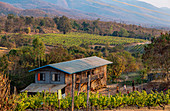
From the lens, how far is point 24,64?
34.4 meters

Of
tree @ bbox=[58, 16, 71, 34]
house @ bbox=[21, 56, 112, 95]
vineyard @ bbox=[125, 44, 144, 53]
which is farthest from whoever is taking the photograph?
tree @ bbox=[58, 16, 71, 34]

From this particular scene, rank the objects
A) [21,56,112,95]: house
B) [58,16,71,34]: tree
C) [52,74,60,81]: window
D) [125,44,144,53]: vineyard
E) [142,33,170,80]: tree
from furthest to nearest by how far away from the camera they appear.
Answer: [58,16,71,34]: tree < [125,44,144,53]: vineyard < [142,33,170,80]: tree < [52,74,60,81]: window < [21,56,112,95]: house

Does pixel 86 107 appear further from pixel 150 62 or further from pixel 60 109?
pixel 150 62

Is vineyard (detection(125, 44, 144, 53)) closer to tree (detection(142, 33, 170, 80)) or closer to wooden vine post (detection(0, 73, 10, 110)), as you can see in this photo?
tree (detection(142, 33, 170, 80))

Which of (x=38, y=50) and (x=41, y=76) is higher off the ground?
(x=38, y=50)

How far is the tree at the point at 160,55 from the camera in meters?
23.1

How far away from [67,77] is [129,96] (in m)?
7.41

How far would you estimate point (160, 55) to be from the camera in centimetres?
2392

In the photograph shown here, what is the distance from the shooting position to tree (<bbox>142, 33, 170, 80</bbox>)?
2306cm

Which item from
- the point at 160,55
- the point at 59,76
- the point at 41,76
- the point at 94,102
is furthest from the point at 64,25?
the point at 94,102

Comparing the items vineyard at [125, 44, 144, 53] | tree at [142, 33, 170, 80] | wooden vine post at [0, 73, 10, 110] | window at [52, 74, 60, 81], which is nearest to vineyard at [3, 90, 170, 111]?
wooden vine post at [0, 73, 10, 110]

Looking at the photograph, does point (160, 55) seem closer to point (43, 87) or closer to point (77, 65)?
point (77, 65)

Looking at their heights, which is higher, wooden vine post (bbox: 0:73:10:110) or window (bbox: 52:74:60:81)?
wooden vine post (bbox: 0:73:10:110)

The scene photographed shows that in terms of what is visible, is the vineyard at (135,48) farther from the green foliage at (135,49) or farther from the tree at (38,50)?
the tree at (38,50)
